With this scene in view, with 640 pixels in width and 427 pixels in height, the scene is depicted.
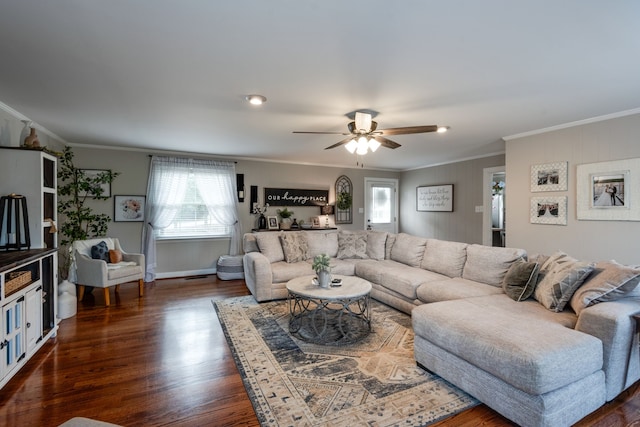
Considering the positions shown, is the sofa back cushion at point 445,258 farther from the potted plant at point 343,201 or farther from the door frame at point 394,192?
Answer: the door frame at point 394,192

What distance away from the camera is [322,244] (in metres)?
5.00

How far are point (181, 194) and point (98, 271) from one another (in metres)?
2.01

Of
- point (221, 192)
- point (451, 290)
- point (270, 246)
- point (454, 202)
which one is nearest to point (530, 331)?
point (451, 290)

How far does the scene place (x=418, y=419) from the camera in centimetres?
186

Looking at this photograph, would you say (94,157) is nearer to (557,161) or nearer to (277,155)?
(277,155)

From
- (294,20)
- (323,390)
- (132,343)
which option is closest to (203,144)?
(132,343)

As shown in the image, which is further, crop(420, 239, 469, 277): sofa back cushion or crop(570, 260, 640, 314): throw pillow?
crop(420, 239, 469, 277): sofa back cushion

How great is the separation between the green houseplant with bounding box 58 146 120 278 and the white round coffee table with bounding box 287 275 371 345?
10.8 ft

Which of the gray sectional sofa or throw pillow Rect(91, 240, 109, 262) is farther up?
throw pillow Rect(91, 240, 109, 262)

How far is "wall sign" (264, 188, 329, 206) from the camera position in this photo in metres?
6.37

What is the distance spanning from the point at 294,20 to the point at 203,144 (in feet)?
12.0

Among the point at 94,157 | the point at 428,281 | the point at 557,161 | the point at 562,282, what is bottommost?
the point at 428,281

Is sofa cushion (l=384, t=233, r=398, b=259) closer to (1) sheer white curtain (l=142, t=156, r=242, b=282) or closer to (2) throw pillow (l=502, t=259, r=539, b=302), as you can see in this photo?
(2) throw pillow (l=502, t=259, r=539, b=302)

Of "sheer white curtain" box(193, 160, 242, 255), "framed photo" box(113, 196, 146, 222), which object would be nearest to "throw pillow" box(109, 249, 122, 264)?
"framed photo" box(113, 196, 146, 222)
